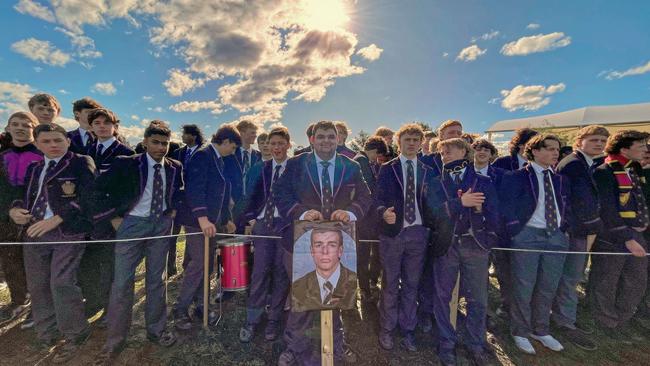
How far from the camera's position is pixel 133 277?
3.59 m

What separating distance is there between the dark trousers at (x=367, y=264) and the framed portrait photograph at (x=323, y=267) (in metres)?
2.53

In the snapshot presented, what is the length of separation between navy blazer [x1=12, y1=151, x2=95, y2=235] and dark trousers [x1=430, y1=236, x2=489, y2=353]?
16.3ft

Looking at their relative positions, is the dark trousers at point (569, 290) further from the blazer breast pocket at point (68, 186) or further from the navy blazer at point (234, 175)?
the blazer breast pocket at point (68, 186)

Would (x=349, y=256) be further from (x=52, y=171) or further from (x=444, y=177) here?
(x=52, y=171)

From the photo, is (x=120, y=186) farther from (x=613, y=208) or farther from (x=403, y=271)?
(x=613, y=208)

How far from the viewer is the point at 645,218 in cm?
415

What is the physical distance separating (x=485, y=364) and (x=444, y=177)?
2.54 metres

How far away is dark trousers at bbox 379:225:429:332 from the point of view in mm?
3705

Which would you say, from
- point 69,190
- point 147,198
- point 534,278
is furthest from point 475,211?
point 69,190

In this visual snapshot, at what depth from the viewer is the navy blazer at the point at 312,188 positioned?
11.2ft

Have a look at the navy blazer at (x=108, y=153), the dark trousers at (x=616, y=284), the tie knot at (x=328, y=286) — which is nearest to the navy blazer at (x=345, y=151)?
the tie knot at (x=328, y=286)

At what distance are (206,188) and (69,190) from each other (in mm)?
1668

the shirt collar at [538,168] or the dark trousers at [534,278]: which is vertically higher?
the shirt collar at [538,168]

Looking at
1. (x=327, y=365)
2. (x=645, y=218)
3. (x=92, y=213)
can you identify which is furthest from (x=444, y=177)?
(x=92, y=213)
